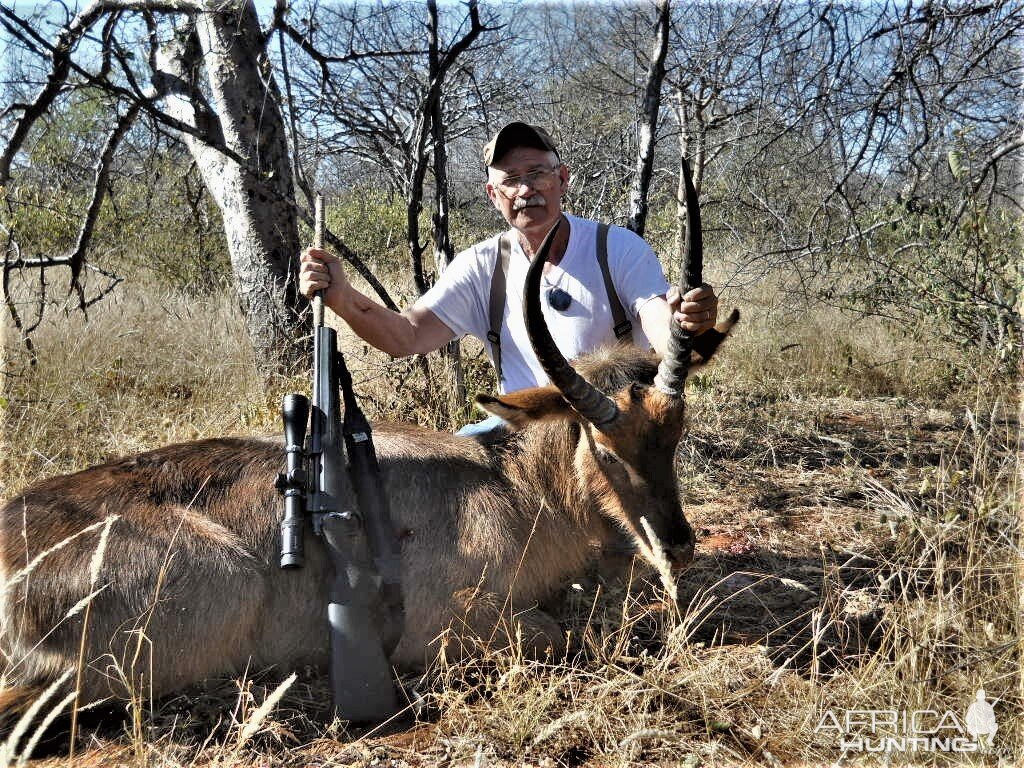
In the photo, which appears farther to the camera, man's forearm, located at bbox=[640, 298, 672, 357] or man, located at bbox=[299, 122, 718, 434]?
man, located at bbox=[299, 122, 718, 434]

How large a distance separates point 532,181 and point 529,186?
0.04 m

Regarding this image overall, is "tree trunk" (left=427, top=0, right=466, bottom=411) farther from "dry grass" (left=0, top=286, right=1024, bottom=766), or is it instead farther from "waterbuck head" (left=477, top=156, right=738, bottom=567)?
"waterbuck head" (left=477, top=156, right=738, bottom=567)

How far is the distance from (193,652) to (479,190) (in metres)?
A: 13.9

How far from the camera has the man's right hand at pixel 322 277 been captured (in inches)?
164

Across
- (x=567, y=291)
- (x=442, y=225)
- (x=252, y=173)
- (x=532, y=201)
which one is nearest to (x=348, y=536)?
(x=567, y=291)

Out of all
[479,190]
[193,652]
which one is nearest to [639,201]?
[193,652]

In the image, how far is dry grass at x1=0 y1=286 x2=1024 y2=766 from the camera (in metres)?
3.13

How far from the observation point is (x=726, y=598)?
14.0 feet

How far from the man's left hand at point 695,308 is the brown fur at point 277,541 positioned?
16.4 inches

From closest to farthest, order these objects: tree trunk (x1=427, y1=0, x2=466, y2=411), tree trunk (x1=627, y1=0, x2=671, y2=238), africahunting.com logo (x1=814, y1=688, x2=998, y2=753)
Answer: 1. africahunting.com logo (x1=814, y1=688, x2=998, y2=753)
2. tree trunk (x1=627, y1=0, x2=671, y2=238)
3. tree trunk (x1=427, y1=0, x2=466, y2=411)

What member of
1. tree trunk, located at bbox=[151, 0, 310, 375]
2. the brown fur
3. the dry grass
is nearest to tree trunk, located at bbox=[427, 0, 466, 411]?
the dry grass

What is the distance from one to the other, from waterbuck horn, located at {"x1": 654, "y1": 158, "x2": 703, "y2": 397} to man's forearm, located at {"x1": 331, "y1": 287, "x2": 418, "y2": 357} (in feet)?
5.48

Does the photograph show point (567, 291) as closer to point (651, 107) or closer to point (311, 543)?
point (311, 543)

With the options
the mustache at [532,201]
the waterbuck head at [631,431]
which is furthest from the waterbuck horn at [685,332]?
the mustache at [532,201]
